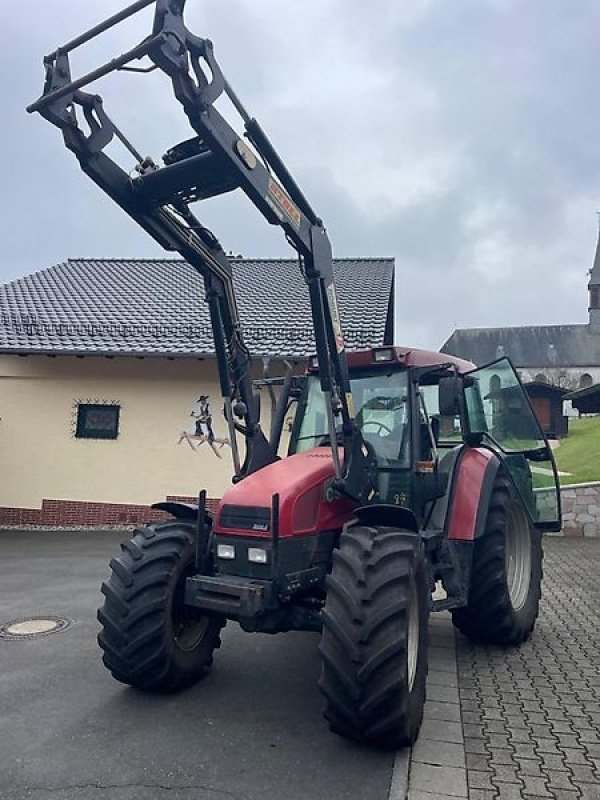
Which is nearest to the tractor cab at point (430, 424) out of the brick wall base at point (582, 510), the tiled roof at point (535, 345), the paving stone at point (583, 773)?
the paving stone at point (583, 773)

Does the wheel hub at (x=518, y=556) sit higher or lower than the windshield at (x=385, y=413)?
lower

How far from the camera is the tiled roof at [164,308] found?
11875mm

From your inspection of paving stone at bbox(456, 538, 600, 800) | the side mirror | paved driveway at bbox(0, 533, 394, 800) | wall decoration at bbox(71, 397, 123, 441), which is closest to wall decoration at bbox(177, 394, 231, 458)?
wall decoration at bbox(71, 397, 123, 441)

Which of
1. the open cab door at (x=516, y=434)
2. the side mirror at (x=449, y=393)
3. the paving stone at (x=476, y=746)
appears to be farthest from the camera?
the open cab door at (x=516, y=434)

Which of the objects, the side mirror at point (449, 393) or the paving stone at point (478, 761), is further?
the side mirror at point (449, 393)

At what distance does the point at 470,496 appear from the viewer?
482cm

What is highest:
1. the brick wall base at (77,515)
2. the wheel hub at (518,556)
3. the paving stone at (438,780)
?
the wheel hub at (518,556)

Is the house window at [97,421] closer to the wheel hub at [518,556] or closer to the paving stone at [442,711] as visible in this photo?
the wheel hub at [518,556]

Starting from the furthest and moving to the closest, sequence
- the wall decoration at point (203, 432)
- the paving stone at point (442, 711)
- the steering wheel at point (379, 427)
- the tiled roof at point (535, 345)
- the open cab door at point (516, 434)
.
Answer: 1. the tiled roof at point (535, 345)
2. the wall decoration at point (203, 432)
3. the open cab door at point (516, 434)
4. the steering wheel at point (379, 427)
5. the paving stone at point (442, 711)

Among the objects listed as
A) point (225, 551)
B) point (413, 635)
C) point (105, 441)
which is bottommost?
point (413, 635)

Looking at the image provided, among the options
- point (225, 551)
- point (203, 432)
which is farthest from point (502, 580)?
point (203, 432)

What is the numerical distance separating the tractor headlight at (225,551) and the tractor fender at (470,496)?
5.49ft

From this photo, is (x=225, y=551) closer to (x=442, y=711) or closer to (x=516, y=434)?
(x=442, y=711)

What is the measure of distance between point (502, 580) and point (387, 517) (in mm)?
1705
